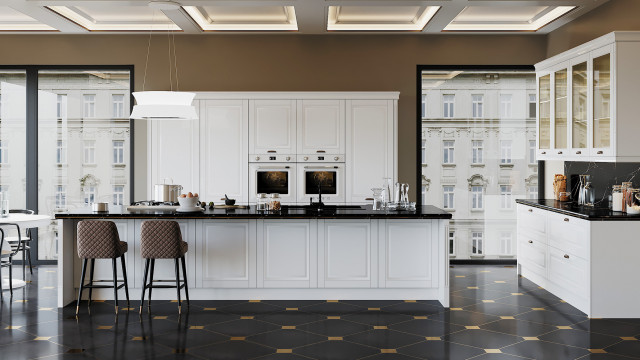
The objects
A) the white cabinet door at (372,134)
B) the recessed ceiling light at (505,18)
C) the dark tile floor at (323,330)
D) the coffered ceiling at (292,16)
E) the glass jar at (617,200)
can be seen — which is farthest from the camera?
the white cabinet door at (372,134)

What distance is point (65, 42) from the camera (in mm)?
8047

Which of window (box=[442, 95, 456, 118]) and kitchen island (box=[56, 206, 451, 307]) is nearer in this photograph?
kitchen island (box=[56, 206, 451, 307])

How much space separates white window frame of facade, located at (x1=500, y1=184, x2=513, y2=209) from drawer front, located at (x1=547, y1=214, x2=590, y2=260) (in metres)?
1.98

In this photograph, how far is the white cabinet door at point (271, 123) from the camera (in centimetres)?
746

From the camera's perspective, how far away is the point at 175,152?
294 inches

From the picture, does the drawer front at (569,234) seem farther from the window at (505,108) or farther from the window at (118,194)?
the window at (118,194)

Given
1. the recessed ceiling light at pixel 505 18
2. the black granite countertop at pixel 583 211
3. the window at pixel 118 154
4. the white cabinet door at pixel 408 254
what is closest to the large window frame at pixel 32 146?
the window at pixel 118 154

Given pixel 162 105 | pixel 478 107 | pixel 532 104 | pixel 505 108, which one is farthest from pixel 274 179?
pixel 532 104

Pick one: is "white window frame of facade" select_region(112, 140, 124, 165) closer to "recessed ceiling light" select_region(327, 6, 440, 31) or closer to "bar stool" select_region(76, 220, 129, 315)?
"bar stool" select_region(76, 220, 129, 315)

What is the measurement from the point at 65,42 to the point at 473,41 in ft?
18.0

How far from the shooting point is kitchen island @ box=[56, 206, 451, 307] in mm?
5957

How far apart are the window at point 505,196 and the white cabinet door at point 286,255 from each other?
135 inches

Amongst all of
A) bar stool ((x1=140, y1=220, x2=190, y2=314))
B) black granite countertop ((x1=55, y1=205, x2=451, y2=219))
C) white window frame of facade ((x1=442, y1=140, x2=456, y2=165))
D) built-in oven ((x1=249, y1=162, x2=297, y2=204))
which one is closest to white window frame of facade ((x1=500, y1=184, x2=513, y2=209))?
white window frame of facade ((x1=442, y1=140, x2=456, y2=165))

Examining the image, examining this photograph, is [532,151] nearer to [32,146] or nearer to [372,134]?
[372,134]
